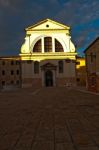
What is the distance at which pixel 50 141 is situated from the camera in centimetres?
735

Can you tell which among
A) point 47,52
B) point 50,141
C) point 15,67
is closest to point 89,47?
point 47,52

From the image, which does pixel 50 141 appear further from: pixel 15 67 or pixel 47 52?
pixel 15 67

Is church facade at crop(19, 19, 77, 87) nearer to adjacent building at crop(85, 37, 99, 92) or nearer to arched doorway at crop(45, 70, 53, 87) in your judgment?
arched doorway at crop(45, 70, 53, 87)

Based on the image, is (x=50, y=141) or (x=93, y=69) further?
(x=93, y=69)

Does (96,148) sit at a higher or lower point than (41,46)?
lower

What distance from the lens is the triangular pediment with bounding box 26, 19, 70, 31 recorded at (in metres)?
69.3

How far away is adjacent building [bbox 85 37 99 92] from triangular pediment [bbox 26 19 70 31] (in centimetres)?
2720

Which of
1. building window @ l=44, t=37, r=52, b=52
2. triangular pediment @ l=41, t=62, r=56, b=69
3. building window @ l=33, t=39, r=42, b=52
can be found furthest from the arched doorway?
building window @ l=33, t=39, r=42, b=52

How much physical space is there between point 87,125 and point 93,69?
3071cm

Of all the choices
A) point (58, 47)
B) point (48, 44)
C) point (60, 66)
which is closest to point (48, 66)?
point (60, 66)

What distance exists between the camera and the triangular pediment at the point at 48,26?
69.3 m

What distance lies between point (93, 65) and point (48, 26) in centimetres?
3226

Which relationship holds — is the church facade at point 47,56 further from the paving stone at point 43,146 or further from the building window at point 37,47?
the paving stone at point 43,146

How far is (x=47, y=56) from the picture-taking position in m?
68.7
